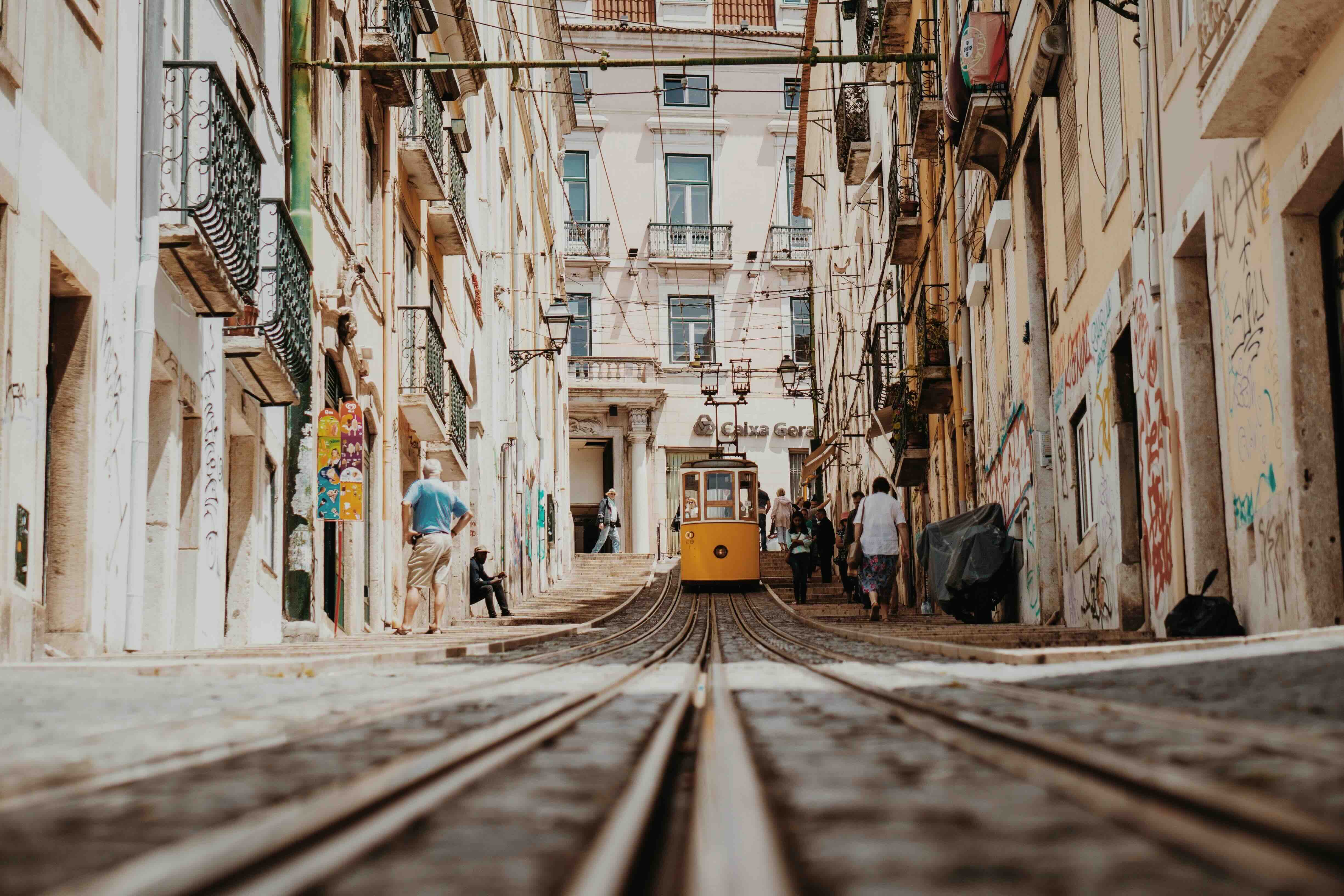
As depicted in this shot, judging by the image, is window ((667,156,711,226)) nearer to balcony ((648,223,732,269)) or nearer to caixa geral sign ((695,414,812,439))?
balcony ((648,223,732,269))

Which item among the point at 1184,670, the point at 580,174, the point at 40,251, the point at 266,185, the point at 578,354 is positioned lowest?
the point at 1184,670

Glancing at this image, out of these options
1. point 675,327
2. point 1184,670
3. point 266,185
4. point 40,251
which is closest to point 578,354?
point 675,327

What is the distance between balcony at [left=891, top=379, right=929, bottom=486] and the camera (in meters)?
21.4

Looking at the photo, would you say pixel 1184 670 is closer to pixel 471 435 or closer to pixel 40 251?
pixel 40 251

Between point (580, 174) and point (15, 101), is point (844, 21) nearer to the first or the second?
point (580, 174)

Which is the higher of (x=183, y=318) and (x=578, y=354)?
(x=578, y=354)

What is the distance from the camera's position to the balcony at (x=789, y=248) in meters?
45.0

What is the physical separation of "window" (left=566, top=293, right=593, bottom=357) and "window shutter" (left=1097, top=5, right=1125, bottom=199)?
107ft

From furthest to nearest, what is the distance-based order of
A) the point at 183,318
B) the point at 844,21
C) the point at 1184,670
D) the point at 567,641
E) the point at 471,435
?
the point at 844,21 → the point at 471,435 → the point at 567,641 → the point at 183,318 → the point at 1184,670

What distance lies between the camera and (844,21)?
1359 inches

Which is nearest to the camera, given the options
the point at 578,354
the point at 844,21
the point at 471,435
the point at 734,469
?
the point at 471,435

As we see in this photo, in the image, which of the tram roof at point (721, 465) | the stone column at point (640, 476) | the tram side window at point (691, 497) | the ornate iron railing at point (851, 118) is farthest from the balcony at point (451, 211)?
the stone column at point (640, 476)

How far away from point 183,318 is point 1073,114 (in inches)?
271

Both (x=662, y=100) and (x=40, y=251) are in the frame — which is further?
(x=662, y=100)
